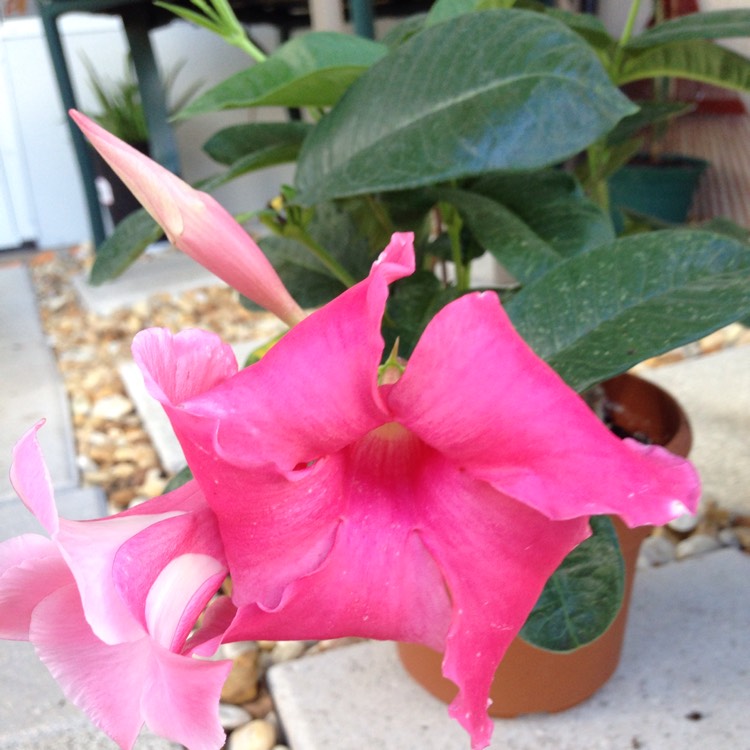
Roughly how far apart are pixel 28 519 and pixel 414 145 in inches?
39.5

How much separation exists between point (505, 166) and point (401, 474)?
24cm

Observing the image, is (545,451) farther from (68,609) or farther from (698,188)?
(698,188)

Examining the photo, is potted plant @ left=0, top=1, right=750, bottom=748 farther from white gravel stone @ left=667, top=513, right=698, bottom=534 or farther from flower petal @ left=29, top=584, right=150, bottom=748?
white gravel stone @ left=667, top=513, right=698, bottom=534

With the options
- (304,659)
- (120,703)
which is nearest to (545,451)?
(120,703)

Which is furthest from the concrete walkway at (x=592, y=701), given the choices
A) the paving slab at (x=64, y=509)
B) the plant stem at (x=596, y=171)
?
the plant stem at (x=596, y=171)

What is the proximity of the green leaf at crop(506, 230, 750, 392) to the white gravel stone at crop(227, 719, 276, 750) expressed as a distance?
57 cm

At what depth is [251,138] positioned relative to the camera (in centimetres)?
80

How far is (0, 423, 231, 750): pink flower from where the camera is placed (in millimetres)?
260

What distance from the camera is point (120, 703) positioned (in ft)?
0.91

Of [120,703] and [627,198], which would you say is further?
[627,198]

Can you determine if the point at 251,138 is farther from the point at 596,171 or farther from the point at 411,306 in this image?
the point at 596,171

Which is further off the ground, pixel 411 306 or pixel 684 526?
pixel 411 306

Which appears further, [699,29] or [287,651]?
[287,651]

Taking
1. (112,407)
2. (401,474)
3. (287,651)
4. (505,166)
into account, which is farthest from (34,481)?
(112,407)
